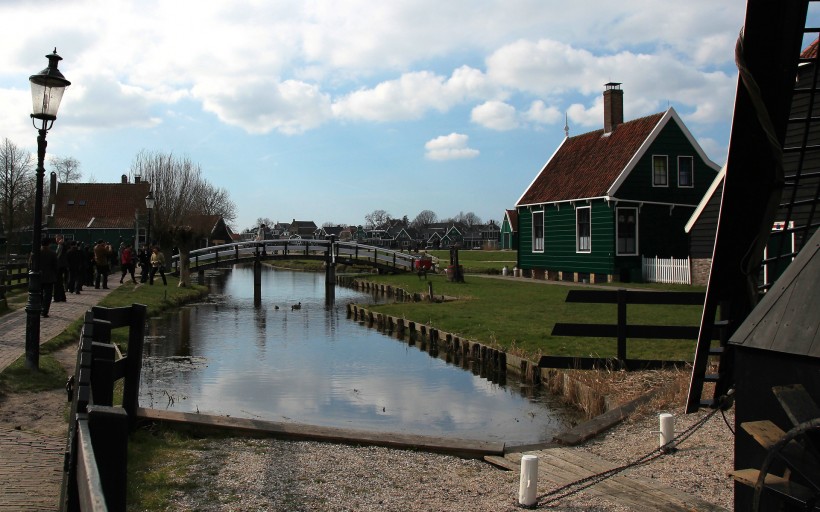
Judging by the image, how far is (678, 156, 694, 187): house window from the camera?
91.3ft

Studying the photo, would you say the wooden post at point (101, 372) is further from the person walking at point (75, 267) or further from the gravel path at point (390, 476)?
the person walking at point (75, 267)

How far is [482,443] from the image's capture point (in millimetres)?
7141

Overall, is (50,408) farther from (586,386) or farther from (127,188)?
(127,188)

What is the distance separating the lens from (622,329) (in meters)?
10.0

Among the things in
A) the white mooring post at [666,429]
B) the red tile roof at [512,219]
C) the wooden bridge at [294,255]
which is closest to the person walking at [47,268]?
the white mooring post at [666,429]

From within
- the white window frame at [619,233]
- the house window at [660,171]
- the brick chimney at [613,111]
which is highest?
the brick chimney at [613,111]

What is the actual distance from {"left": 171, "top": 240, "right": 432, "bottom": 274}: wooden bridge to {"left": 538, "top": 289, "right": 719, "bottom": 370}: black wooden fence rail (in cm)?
2707

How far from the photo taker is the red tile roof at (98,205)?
58.3 meters

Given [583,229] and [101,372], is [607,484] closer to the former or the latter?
[101,372]

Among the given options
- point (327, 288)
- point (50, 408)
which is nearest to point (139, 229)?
point (327, 288)

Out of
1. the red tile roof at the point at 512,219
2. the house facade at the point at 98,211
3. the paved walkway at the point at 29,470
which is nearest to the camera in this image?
the paved walkway at the point at 29,470

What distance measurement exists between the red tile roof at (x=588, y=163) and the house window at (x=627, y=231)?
3.84ft

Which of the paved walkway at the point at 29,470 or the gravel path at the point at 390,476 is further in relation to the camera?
the gravel path at the point at 390,476

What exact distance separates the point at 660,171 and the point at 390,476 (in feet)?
78.9
